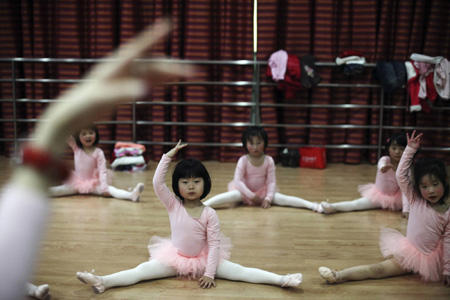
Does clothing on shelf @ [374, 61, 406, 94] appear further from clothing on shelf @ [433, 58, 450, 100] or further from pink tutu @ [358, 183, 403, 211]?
pink tutu @ [358, 183, 403, 211]

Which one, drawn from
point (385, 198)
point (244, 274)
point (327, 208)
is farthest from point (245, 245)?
point (385, 198)

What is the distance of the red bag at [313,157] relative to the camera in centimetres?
435

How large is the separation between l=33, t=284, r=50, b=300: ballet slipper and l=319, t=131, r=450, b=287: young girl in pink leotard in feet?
3.58

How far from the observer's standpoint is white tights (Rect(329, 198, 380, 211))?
3014 millimetres

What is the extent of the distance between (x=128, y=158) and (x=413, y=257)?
106 inches

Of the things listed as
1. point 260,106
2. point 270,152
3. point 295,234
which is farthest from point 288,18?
point 295,234

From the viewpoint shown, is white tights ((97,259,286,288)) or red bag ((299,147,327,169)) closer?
white tights ((97,259,286,288))

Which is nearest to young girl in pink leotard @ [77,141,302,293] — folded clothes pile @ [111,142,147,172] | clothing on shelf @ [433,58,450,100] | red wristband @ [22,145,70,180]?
red wristband @ [22,145,70,180]

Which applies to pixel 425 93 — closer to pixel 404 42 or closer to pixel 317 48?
pixel 404 42

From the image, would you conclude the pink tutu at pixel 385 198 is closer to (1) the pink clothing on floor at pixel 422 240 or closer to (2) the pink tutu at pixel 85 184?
(1) the pink clothing on floor at pixel 422 240

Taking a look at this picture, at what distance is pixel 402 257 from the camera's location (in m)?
2.09

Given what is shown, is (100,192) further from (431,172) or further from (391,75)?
(391,75)

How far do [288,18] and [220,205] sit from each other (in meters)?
2.15

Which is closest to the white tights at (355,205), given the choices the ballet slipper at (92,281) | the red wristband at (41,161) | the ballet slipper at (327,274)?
the ballet slipper at (327,274)
